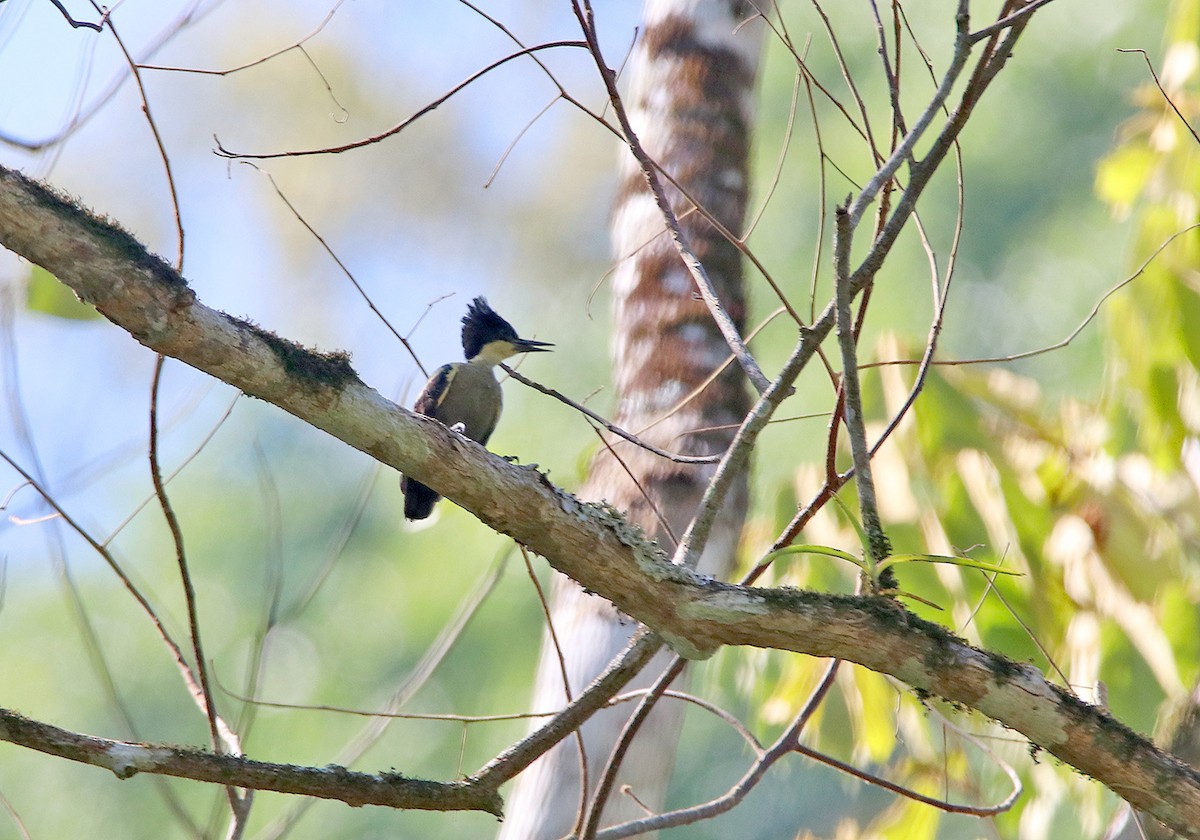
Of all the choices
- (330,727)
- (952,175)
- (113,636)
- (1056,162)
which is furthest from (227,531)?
(1056,162)

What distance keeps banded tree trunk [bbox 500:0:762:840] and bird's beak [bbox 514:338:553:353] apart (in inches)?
12.5

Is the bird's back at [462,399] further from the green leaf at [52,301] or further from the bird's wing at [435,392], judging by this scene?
the green leaf at [52,301]

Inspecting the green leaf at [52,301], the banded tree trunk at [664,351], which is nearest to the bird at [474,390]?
the banded tree trunk at [664,351]

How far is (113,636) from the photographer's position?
13.1 metres

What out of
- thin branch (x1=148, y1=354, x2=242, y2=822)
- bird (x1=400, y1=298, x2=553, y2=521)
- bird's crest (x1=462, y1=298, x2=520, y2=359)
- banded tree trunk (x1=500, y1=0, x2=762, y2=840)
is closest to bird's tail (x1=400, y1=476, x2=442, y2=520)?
bird (x1=400, y1=298, x2=553, y2=521)

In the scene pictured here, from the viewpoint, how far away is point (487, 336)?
15.9 feet

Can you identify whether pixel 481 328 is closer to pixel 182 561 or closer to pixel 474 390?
pixel 474 390

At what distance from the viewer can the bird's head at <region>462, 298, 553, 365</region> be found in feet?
15.7

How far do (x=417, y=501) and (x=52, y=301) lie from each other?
5.71ft

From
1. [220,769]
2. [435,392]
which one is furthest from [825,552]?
[435,392]

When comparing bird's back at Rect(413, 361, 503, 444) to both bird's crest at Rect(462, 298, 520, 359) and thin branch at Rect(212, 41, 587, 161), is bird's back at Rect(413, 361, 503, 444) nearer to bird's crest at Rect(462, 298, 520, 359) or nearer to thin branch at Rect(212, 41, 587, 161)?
bird's crest at Rect(462, 298, 520, 359)

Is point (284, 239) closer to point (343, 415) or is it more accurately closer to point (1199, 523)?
point (1199, 523)

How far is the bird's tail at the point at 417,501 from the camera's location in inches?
169

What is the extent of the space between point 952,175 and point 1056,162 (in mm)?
1648
